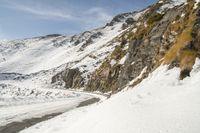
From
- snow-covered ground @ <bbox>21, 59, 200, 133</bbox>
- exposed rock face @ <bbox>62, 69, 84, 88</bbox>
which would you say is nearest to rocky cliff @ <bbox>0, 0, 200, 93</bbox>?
exposed rock face @ <bbox>62, 69, 84, 88</bbox>

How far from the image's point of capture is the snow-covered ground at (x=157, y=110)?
18547 millimetres

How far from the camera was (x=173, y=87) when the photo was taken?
24.9 meters

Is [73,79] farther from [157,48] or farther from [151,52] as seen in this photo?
[157,48]

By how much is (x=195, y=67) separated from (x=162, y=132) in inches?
394

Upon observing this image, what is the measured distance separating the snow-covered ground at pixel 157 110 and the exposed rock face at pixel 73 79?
9169 cm

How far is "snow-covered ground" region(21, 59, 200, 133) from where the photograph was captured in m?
18.5

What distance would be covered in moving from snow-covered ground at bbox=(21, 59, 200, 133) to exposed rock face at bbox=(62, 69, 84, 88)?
91.7 metres

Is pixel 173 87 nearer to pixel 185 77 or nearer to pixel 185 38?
pixel 185 77

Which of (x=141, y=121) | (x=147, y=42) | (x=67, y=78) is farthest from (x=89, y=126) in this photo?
(x=67, y=78)

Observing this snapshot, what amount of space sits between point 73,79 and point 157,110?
108872 millimetres

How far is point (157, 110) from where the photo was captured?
834 inches

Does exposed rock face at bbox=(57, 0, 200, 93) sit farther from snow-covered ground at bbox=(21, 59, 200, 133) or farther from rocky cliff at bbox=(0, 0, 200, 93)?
snow-covered ground at bbox=(21, 59, 200, 133)

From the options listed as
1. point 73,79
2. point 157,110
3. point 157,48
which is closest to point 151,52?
point 157,48

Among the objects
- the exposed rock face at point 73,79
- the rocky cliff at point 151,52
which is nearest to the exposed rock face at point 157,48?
the rocky cliff at point 151,52
